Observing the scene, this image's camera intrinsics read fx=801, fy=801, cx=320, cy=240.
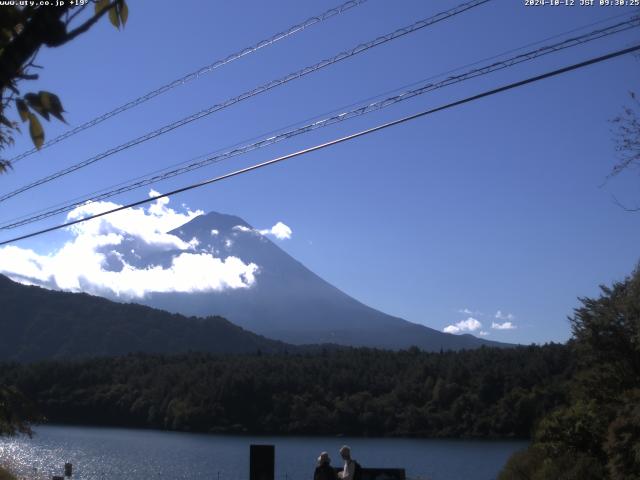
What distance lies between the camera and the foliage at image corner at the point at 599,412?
15.6m

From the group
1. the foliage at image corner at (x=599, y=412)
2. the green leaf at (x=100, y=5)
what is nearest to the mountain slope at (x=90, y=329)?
the foliage at image corner at (x=599, y=412)

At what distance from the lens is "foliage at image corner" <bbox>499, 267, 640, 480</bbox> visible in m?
15.6

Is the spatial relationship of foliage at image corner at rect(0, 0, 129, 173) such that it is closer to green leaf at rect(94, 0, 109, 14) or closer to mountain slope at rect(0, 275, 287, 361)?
green leaf at rect(94, 0, 109, 14)

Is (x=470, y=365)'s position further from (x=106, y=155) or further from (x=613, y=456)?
(x=106, y=155)

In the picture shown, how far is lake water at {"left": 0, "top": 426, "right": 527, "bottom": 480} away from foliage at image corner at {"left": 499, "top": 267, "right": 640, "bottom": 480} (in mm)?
11631

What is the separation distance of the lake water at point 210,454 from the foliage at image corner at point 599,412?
38.2ft

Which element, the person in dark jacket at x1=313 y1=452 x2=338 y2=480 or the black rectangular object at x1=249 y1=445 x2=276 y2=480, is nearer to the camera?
the person in dark jacket at x1=313 y1=452 x2=338 y2=480

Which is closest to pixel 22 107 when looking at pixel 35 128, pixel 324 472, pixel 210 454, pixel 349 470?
pixel 35 128

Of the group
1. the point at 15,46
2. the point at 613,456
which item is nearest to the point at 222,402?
the point at 613,456

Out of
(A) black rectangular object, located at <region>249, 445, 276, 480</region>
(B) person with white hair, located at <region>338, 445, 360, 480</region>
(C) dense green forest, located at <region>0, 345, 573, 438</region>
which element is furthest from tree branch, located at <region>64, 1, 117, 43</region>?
(C) dense green forest, located at <region>0, 345, 573, 438</region>

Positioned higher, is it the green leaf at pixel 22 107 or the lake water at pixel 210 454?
the green leaf at pixel 22 107

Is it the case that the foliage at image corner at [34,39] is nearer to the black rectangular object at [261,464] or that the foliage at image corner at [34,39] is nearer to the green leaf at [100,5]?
the green leaf at [100,5]

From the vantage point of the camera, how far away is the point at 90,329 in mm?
138875

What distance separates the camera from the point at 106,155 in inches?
518
